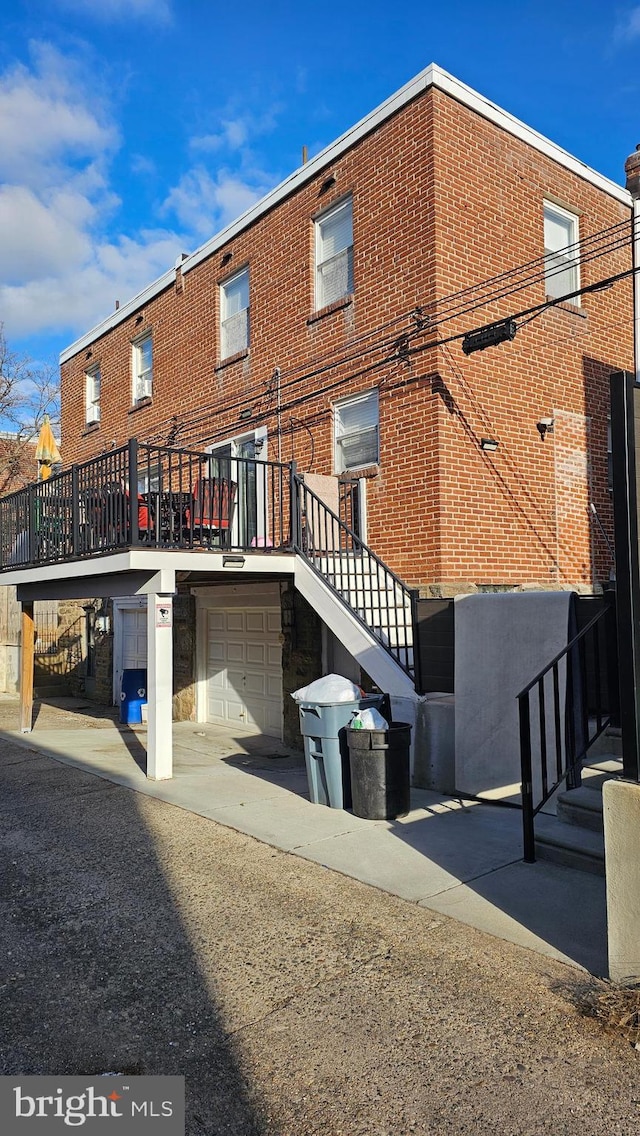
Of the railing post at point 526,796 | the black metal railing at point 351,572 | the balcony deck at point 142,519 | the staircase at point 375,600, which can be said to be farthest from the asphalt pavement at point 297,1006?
the balcony deck at point 142,519

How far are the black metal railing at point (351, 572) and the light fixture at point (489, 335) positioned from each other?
2.43 meters

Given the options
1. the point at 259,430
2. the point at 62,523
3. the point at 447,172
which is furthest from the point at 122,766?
the point at 447,172

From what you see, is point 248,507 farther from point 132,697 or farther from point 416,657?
point 132,697

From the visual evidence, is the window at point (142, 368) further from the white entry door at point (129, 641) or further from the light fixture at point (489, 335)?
the light fixture at point (489, 335)

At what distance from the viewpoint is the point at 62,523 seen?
10445 mm

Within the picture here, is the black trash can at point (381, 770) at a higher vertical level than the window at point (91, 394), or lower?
lower

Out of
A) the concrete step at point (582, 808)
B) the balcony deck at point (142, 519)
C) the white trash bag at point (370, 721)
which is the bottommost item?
the concrete step at point (582, 808)

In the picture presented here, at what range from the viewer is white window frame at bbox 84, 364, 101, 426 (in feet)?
58.2

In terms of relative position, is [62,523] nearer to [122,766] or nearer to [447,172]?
[122,766]

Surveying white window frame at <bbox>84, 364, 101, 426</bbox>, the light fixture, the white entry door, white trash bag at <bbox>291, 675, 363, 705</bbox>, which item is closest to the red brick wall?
the light fixture

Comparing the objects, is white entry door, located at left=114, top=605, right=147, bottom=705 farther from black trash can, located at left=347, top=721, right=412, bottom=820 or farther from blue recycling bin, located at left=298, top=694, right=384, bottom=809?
black trash can, located at left=347, top=721, right=412, bottom=820

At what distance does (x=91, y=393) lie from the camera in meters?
18.0

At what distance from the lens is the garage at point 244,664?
1196cm

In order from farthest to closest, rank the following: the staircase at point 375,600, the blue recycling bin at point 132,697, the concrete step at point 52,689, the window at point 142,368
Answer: the concrete step at point 52,689 → the window at point 142,368 → the blue recycling bin at point 132,697 → the staircase at point 375,600
